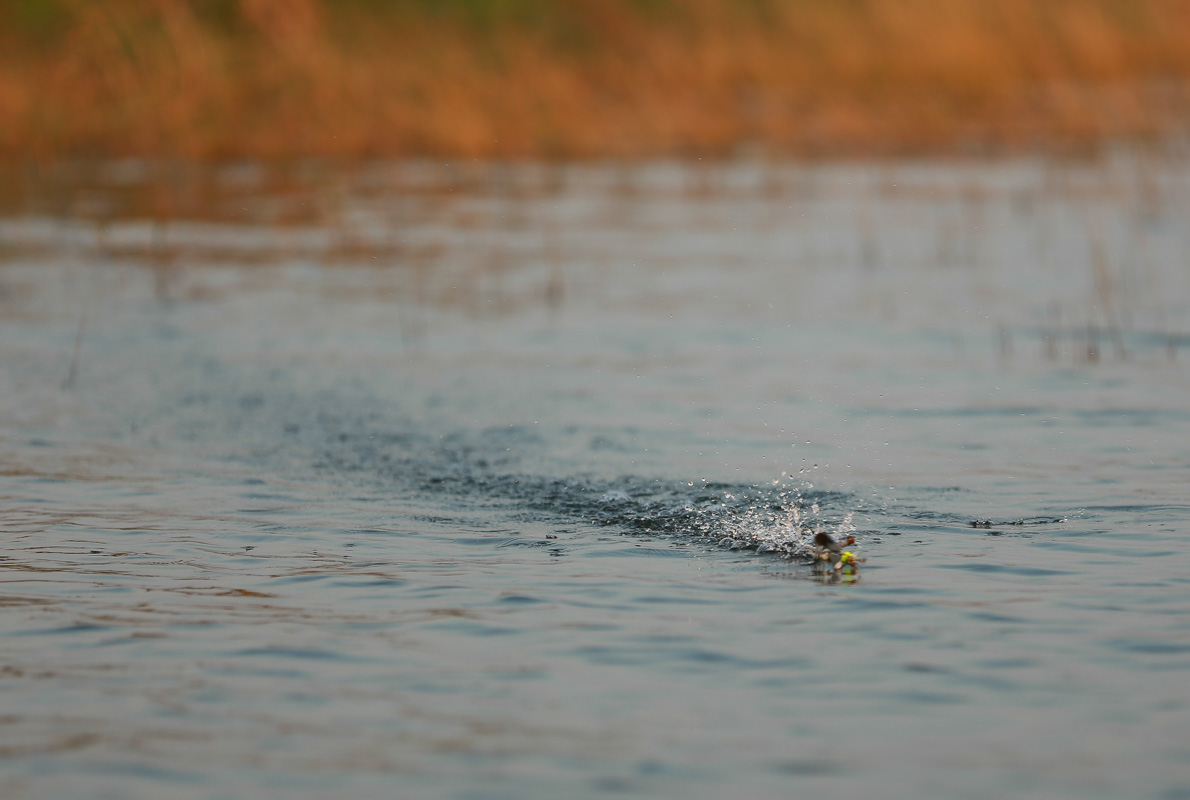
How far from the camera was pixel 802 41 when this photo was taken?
77.1 ft

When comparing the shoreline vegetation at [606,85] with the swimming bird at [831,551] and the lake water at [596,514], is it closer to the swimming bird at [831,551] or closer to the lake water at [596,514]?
the lake water at [596,514]

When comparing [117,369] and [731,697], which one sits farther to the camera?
[117,369]

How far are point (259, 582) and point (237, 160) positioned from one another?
1642 centimetres

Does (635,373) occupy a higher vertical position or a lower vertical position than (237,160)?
lower

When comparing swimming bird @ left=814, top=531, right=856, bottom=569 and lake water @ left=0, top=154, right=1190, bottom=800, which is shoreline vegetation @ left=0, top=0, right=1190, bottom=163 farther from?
swimming bird @ left=814, top=531, right=856, bottom=569

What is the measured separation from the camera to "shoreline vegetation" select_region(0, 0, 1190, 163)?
2022 cm

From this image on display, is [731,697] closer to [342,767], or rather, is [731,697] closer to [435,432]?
[342,767]

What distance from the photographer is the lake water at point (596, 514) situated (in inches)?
183

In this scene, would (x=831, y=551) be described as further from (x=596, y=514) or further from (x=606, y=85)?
(x=606, y=85)

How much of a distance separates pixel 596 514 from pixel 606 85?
54.3 feet

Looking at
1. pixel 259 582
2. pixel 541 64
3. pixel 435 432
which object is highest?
pixel 541 64

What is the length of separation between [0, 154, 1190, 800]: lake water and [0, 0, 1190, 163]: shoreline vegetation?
16.2ft

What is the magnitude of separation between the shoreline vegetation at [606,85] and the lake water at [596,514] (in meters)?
4.93

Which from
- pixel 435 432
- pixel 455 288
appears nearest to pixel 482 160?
pixel 455 288
